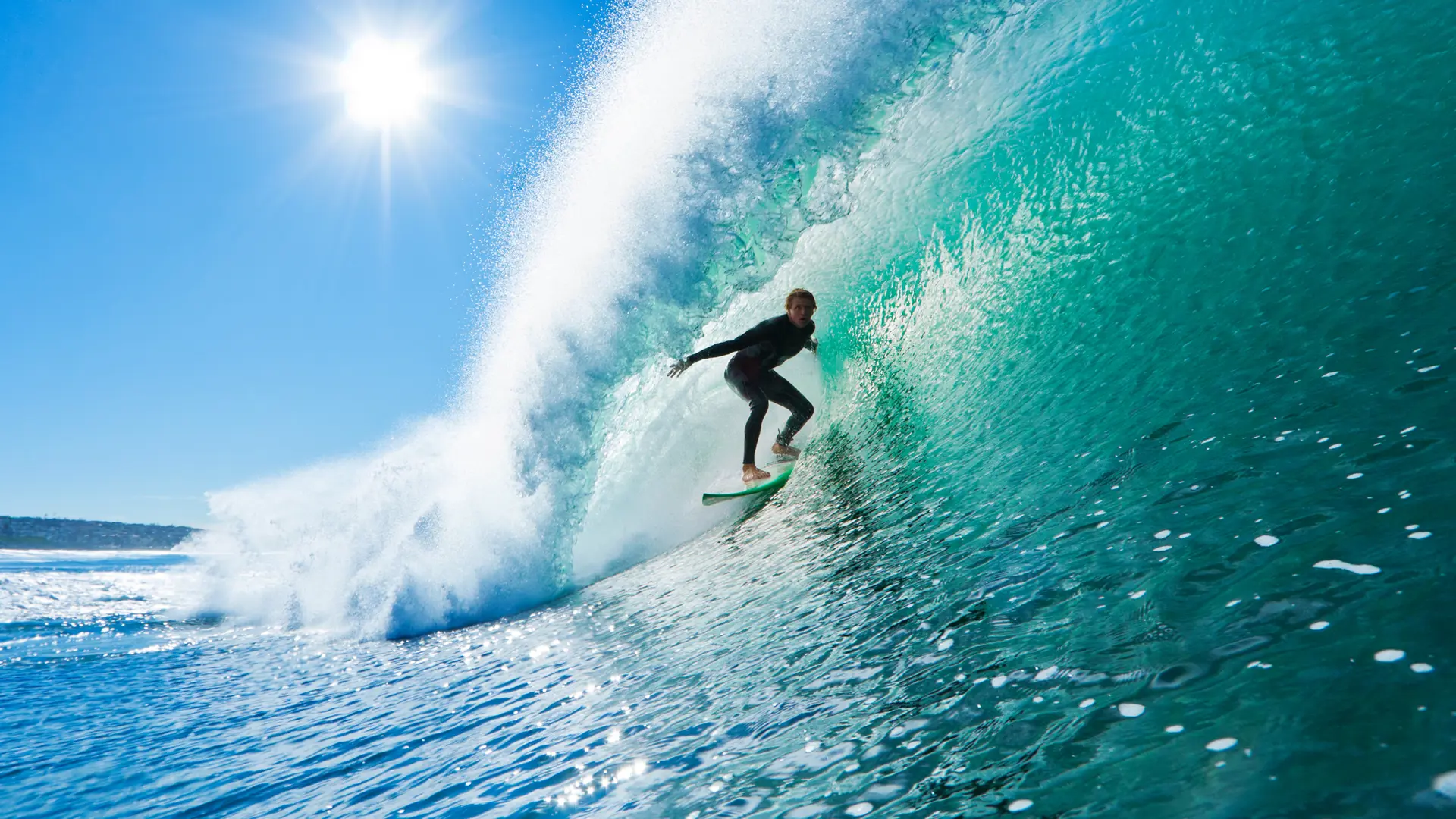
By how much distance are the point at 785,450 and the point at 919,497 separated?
3.48 m

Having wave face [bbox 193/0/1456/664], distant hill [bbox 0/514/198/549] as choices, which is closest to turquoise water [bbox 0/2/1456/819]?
wave face [bbox 193/0/1456/664]

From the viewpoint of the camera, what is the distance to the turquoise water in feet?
5.41

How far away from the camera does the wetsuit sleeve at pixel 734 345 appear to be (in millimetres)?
6301

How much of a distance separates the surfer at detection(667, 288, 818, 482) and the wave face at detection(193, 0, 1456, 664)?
0.46m

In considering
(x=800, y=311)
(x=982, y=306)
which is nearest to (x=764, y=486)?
(x=800, y=311)

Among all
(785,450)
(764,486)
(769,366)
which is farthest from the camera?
(785,450)

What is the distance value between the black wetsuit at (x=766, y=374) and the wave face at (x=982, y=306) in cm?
49

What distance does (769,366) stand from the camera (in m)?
7.33

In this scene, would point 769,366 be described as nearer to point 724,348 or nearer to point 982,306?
point 724,348

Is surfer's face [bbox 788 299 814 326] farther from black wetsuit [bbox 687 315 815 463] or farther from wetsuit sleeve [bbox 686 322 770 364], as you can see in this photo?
wetsuit sleeve [bbox 686 322 770 364]

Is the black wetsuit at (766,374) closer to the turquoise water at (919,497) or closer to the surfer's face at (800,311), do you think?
the surfer's face at (800,311)

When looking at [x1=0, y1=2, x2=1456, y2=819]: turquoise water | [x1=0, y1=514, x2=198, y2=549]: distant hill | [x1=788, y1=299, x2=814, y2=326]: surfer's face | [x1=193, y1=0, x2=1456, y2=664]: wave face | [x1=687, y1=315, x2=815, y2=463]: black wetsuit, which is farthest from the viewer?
[x1=0, y1=514, x2=198, y2=549]: distant hill

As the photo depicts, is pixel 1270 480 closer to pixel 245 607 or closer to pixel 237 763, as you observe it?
pixel 237 763

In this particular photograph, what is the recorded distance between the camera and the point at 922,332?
287 inches
